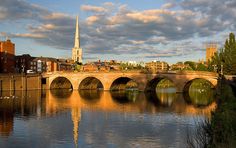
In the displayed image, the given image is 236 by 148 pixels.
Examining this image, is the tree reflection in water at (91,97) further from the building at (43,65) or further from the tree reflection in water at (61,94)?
the building at (43,65)

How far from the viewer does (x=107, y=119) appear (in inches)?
1763

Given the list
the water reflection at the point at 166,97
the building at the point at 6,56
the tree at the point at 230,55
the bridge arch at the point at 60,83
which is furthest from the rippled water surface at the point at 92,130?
the bridge arch at the point at 60,83

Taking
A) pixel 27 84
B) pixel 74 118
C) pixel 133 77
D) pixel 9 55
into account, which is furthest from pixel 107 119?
pixel 9 55

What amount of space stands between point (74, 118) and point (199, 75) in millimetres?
Result: 51293

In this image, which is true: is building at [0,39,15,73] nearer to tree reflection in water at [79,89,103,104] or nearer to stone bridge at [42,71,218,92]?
stone bridge at [42,71,218,92]

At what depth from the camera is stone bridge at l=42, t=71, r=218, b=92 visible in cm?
9112

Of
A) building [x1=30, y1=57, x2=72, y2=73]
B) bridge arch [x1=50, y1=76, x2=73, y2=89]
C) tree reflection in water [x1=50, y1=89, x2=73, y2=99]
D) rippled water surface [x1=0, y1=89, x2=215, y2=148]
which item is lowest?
rippled water surface [x1=0, y1=89, x2=215, y2=148]

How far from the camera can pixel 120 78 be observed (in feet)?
365

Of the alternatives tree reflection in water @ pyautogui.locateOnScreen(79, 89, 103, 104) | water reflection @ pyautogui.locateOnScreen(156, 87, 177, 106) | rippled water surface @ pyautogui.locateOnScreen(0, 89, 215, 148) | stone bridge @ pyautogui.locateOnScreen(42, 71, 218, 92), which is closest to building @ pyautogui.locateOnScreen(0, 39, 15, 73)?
stone bridge @ pyautogui.locateOnScreen(42, 71, 218, 92)

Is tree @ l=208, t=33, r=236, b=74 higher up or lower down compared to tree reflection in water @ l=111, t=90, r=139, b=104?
higher up

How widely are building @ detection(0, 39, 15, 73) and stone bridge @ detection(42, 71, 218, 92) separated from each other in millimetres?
13334

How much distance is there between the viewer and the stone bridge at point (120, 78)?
3588 inches

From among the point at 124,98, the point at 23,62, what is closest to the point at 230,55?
the point at 124,98

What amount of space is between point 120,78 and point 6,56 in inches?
1582
